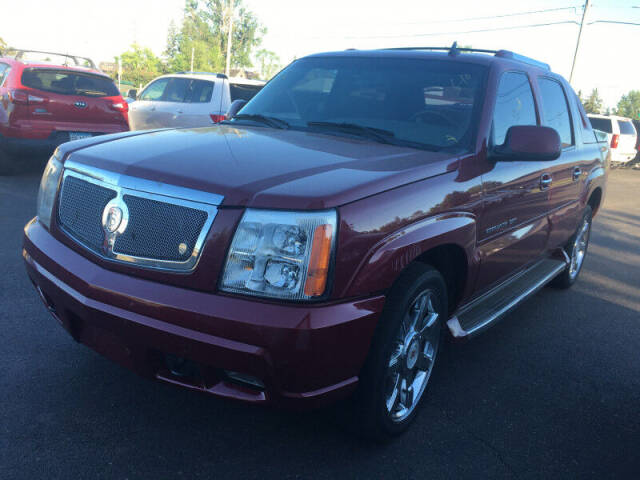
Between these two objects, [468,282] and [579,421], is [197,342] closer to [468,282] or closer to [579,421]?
[468,282]

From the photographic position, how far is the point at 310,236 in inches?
80.2

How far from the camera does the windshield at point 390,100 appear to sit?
313 centimetres

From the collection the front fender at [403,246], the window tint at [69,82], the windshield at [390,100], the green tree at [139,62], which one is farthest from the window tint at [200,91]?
the green tree at [139,62]

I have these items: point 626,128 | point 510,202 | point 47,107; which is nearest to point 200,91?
point 47,107

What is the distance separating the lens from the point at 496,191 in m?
3.09

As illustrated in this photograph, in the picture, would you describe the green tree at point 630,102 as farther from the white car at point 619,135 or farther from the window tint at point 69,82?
the window tint at point 69,82

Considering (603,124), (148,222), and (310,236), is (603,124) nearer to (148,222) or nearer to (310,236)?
(310,236)

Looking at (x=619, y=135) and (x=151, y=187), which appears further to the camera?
(x=619, y=135)

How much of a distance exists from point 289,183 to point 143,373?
3.13ft

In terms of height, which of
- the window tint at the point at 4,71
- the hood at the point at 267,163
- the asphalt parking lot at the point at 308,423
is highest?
the window tint at the point at 4,71

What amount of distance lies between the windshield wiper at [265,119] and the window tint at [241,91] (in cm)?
653

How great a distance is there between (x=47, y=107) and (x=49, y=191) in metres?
6.23

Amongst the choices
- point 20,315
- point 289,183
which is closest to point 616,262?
point 289,183

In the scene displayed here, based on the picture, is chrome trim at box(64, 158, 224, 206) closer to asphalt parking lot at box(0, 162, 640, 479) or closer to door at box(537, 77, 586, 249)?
asphalt parking lot at box(0, 162, 640, 479)
